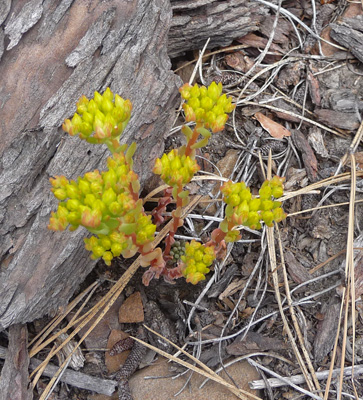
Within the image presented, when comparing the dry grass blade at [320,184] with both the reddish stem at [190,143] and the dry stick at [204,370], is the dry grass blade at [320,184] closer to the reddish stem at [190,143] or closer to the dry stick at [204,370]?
the reddish stem at [190,143]

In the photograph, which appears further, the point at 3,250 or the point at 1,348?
the point at 1,348

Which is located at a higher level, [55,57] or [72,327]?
[55,57]

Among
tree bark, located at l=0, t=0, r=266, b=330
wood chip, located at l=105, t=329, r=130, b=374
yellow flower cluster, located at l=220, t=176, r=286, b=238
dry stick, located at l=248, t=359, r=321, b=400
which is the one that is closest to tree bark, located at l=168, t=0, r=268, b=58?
tree bark, located at l=0, t=0, r=266, b=330

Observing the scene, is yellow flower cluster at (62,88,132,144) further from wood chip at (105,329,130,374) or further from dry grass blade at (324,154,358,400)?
dry grass blade at (324,154,358,400)

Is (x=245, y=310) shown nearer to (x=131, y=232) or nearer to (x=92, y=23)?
(x=131, y=232)

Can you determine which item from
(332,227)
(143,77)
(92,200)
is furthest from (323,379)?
(143,77)

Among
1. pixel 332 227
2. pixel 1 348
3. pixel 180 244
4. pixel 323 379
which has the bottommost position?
pixel 323 379
